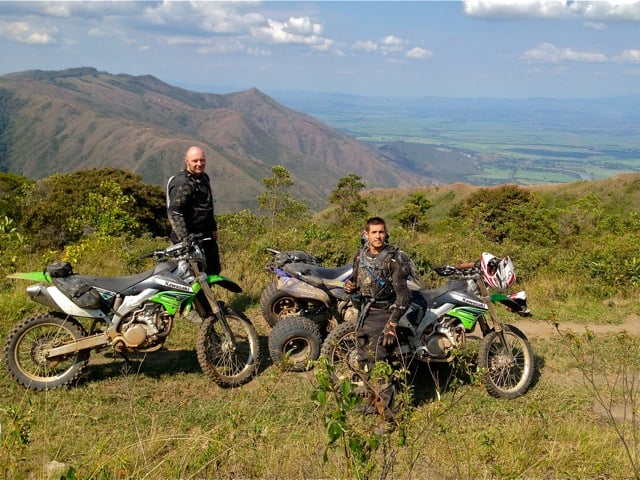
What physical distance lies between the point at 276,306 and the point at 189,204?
1717mm

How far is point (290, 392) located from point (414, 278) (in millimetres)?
1819

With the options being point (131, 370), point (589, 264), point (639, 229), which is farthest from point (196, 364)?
point (639, 229)

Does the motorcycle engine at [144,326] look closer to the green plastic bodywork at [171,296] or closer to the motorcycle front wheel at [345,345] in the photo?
the green plastic bodywork at [171,296]

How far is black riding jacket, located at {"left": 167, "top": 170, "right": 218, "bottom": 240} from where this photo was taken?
623 centimetres

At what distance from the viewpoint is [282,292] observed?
6.54m

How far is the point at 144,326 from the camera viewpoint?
5316 millimetres

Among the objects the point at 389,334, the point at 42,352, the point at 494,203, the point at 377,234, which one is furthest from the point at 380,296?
the point at 494,203

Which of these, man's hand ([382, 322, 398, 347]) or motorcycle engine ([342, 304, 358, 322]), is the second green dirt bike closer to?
man's hand ([382, 322, 398, 347])

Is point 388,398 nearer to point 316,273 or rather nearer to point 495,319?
point 495,319

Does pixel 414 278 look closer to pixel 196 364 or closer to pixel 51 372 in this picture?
pixel 196 364

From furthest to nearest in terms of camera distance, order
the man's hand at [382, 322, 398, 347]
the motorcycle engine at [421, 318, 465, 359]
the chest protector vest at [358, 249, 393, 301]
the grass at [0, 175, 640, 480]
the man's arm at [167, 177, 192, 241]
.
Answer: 1. the man's arm at [167, 177, 192, 241]
2. the motorcycle engine at [421, 318, 465, 359]
3. the chest protector vest at [358, 249, 393, 301]
4. the man's hand at [382, 322, 398, 347]
5. the grass at [0, 175, 640, 480]

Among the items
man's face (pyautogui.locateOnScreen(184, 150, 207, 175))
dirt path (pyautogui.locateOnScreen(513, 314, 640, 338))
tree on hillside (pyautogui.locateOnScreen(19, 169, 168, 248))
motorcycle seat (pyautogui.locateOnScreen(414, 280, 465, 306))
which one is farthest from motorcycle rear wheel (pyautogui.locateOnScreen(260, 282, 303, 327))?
tree on hillside (pyautogui.locateOnScreen(19, 169, 168, 248))

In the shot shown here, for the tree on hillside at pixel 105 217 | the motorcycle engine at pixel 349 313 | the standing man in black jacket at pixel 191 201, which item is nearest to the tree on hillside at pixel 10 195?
the tree on hillside at pixel 105 217

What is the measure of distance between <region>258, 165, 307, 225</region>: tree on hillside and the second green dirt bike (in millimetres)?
24603
